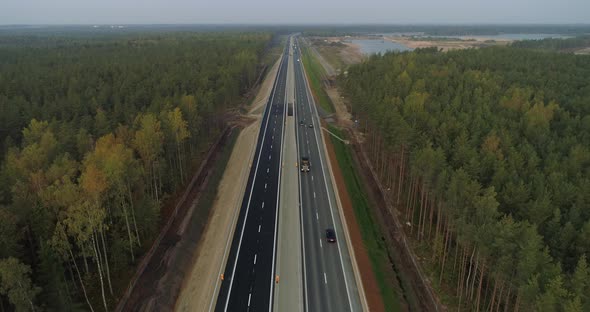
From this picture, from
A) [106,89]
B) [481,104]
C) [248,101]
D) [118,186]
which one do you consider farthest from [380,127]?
[248,101]

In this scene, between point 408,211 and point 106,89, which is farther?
point 106,89

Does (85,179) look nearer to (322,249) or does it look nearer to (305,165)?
(322,249)

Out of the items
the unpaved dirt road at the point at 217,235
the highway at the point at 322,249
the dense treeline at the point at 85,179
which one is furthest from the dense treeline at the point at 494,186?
the dense treeline at the point at 85,179

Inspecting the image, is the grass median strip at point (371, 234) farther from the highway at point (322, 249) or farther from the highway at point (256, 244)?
the highway at point (256, 244)

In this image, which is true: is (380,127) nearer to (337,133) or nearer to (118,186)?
(337,133)

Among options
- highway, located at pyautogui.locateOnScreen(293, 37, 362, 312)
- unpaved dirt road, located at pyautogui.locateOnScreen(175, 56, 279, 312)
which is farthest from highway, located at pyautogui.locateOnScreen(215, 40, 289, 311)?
highway, located at pyautogui.locateOnScreen(293, 37, 362, 312)

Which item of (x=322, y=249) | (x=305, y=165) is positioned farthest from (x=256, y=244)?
(x=305, y=165)
